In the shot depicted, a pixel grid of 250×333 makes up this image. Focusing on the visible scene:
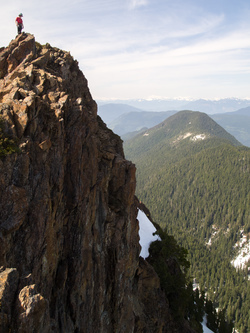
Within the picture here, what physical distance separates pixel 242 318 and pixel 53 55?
11391 cm

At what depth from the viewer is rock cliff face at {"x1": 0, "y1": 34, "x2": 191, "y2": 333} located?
41.2ft

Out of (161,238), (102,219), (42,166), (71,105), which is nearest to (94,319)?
(102,219)

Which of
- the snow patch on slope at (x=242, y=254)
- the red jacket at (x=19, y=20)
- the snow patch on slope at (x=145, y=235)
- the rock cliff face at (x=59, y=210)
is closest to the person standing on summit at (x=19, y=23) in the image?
the red jacket at (x=19, y=20)

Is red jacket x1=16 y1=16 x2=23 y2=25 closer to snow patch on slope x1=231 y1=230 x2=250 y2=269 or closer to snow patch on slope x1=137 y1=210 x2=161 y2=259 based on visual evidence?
snow patch on slope x1=137 y1=210 x2=161 y2=259

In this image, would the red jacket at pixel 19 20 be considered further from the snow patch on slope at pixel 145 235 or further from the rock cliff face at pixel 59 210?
the snow patch on slope at pixel 145 235

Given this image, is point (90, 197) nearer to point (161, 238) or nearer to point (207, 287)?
point (161, 238)

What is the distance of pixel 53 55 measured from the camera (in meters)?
23.8

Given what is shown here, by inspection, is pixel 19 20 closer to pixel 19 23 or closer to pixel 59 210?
pixel 19 23

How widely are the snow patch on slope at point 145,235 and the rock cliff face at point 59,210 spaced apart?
13277 mm

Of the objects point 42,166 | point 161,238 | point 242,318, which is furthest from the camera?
point 242,318

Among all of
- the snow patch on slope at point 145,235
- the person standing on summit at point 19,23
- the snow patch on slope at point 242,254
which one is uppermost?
the person standing on summit at point 19,23

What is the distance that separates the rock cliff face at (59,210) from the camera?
12.6 metres

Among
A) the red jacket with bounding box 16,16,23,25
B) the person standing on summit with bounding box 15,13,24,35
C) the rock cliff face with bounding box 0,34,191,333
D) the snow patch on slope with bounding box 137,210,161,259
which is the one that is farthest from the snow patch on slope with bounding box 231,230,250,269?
the red jacket with bounding box 16,16,23,25

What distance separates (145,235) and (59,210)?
29.6m
